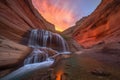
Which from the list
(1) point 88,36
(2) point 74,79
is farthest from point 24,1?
(2) point 74,79

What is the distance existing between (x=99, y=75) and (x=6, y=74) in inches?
175

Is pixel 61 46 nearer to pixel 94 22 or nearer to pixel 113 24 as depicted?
pixel 113 24

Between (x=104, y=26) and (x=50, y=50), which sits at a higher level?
(x=104, y=26)

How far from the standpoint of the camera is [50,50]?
1001cm

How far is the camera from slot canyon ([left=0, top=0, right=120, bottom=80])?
4.74m

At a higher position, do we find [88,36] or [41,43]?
[88,36]

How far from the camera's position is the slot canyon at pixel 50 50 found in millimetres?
4738

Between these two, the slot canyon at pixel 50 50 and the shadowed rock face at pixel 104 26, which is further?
the shadowed rock face at pixel 104 26

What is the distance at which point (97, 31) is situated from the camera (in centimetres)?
2022

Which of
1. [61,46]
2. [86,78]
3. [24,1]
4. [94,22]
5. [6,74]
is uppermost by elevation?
[24,1]

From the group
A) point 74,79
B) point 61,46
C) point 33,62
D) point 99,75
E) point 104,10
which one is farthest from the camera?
point 104,10

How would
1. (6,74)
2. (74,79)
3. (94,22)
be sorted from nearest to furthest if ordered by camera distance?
(74,79), (6,74), (94,22)

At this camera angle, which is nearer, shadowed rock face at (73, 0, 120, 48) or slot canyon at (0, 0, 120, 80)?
slot canyon at (0, 0, 120, 80)

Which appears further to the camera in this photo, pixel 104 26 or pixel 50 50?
pixel 104 26
